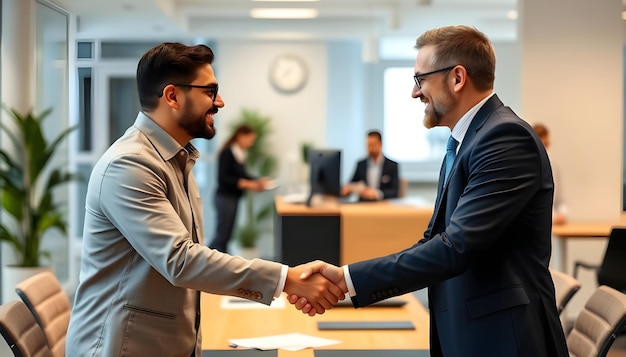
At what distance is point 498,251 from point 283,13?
8370 millimetres

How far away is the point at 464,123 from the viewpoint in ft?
7.91

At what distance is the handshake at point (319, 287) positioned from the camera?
268 centimetres

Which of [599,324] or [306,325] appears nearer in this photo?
[599,324]

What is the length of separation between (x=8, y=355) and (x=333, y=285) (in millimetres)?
3205

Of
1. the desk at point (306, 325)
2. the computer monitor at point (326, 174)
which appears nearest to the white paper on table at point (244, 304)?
the desk at point (306, 325)

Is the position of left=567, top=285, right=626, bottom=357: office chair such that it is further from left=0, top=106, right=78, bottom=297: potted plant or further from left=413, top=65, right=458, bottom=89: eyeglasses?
left=0, top=106, right=78, bottom=297: potted plant

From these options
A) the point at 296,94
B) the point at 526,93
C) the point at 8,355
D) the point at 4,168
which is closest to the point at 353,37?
the point at 296,94

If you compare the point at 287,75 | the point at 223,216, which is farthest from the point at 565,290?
the point at 287,75

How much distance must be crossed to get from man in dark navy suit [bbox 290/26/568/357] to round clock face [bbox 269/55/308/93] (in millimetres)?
8728

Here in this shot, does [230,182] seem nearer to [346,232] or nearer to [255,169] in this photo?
[255,169]

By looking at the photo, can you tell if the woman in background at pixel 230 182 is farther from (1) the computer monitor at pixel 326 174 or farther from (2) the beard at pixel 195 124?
(2) the beard at pixel 195 124

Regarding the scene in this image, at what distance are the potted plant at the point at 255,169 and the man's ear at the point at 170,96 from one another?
8.19 metres

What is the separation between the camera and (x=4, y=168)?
6430mm

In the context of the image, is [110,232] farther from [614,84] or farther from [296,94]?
[296,94]
